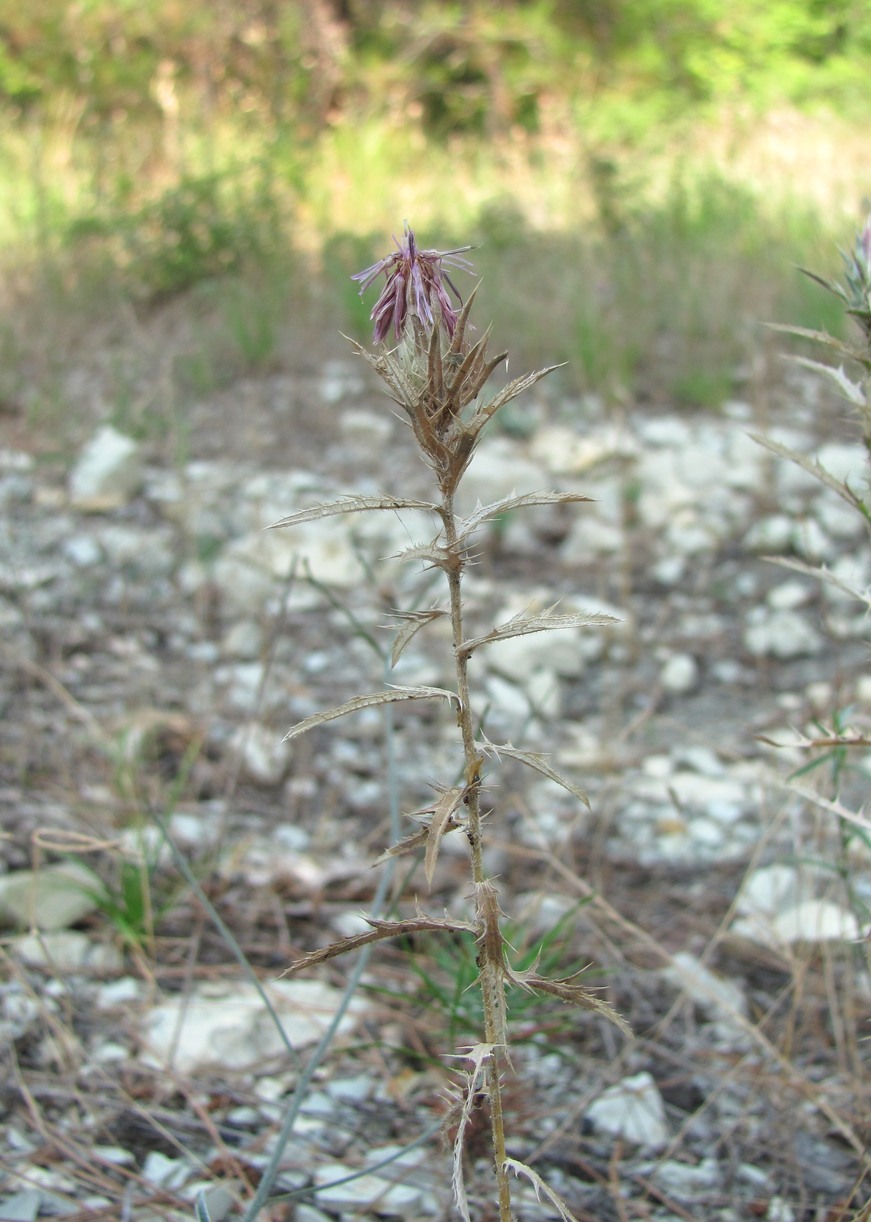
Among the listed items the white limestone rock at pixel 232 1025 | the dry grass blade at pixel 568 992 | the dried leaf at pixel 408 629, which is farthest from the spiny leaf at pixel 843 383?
the white limestone rock at pixel 232 1025

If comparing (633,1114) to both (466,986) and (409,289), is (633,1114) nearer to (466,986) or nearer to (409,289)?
(466,986)

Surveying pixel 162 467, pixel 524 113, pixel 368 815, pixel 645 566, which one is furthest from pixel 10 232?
pixel 524 113

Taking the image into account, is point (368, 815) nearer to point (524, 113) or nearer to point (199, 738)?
point (199, 738)

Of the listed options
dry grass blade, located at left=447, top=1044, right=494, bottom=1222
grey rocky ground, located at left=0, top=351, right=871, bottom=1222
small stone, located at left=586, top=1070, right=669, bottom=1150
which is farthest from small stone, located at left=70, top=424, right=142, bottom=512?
dry grass blade, located at left=447, top=1044, right=494, bottom=1222

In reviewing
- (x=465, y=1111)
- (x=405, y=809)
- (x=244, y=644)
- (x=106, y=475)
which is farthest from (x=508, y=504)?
(x=106, y=475)

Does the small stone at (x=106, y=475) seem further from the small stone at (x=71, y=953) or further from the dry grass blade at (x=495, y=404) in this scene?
the dry grass blade at (x=495, y=404)

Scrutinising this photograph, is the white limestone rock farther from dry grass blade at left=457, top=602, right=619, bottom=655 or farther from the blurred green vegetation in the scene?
the blurred green vegetation
